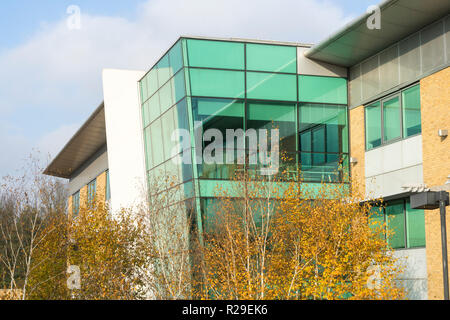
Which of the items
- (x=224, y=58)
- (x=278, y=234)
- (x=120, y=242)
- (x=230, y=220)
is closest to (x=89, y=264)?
(x=120, y=242)

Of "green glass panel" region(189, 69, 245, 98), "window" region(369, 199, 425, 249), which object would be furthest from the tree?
"window" region(369, 199, 425, 249)

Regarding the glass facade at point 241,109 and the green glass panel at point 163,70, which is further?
the green glass panel at point 163,70

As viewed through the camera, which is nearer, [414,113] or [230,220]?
[230,220]

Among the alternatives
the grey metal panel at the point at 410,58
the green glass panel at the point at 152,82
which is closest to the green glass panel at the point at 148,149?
the green glass panel at the point at 152,82

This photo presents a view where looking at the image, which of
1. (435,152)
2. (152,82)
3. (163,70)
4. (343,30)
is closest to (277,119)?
(343,30)

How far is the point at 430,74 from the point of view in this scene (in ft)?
75.3

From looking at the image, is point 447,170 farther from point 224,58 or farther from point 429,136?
point 224,58

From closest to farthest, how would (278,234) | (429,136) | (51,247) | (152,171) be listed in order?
(278,234), (429,136), (51,247), (152,171)

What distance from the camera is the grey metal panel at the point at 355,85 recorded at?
2746 cm

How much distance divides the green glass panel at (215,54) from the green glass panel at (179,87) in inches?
29.3

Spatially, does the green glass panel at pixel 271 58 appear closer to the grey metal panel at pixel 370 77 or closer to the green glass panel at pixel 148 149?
the grey metal panel at pixel 370 77

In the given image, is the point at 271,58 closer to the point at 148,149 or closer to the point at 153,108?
the point at 153,108

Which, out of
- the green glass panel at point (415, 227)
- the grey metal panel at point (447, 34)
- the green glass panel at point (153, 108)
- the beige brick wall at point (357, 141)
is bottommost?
the green glass panel at point (415, 227)
